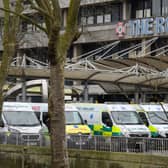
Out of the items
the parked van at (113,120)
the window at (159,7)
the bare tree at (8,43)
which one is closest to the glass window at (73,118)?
the parked van at (113,120)

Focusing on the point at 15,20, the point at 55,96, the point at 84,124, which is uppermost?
the point at 15,20

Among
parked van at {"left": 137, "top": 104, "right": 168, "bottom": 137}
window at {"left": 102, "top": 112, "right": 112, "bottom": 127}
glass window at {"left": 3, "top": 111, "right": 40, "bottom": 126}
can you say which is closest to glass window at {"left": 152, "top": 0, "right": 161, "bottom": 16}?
parked van at {"left": 137, "top": 104, "right": 168, "bottom": 137}

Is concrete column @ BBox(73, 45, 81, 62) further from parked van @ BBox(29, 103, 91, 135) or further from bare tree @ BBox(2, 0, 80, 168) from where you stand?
bare tree @ BBox(2, 0, 80, 168)

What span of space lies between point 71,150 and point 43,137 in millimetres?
1973

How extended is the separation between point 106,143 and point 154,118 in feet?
37.8

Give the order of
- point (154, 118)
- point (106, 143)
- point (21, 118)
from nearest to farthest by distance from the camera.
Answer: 1. point (106, 143)
2. point (21, 118)
3. point (154, 118)

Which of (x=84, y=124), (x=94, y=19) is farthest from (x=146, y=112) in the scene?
(x=94, y=19)

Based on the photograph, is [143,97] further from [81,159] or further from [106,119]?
[81,159]

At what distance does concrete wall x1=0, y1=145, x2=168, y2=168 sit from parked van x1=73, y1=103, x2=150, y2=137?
7.25m

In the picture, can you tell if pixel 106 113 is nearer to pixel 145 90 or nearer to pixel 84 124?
pixel 84 124

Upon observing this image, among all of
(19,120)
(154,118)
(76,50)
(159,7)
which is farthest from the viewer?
(76,50)

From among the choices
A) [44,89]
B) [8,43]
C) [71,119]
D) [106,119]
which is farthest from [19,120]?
[44,89]

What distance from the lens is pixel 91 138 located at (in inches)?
773

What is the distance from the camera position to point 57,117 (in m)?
14.2
